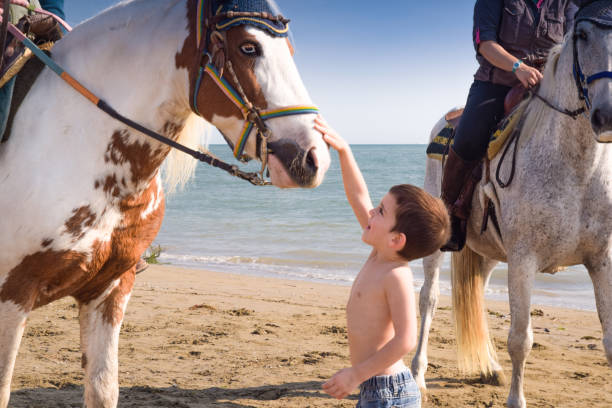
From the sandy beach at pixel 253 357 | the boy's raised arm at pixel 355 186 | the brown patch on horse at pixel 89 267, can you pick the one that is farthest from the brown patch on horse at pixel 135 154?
the sandy beach at pixel 253 357

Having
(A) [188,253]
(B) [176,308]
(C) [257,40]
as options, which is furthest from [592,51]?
(A) [188,253]

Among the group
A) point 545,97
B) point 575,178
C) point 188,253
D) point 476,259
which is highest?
point 545,97

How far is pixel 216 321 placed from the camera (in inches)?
216

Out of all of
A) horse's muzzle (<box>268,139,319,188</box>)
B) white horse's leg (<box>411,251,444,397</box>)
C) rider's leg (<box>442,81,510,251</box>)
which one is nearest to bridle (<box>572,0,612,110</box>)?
rider's leg (<box>442,81,510,251</box>)

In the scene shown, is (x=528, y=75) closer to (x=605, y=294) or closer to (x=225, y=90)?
(x=605, y=294)

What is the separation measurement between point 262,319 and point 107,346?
11.1 feet

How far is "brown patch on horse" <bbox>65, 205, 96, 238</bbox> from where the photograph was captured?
1.99 m

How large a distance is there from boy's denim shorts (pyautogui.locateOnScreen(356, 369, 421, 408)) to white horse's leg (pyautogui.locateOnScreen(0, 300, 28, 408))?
1306 millimetres

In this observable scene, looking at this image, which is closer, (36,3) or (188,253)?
(36,3)

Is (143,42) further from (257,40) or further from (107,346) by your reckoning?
(107,346)

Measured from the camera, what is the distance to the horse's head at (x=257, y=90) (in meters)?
Result: 1.87

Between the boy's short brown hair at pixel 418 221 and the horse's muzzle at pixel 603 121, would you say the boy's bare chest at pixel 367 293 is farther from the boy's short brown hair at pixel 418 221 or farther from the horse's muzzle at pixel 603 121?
the horse's muzzle at pixel 603 121

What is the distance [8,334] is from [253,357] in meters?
2.66

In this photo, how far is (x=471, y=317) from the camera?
13.8ft
